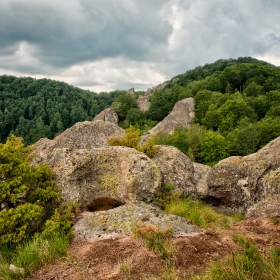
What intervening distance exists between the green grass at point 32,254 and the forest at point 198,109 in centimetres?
4384

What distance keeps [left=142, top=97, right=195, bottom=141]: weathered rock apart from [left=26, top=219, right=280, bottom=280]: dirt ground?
2404 inches

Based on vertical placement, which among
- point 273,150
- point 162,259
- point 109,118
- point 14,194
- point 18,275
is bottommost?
point 18,275

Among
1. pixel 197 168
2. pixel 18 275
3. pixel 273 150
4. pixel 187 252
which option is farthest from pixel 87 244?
pixel 197 168

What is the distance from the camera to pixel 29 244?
19.4ft

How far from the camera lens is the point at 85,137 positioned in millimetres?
16969

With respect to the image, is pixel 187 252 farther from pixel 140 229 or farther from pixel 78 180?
pixel 78 180

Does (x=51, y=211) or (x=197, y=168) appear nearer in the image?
(x=51, y=211)

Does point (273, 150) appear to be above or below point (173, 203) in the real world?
above

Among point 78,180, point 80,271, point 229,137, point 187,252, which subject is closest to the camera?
point 80,271

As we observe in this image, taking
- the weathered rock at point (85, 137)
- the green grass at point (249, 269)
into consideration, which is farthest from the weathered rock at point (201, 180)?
the green grass at point (249, 269)

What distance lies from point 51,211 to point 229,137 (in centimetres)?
5478

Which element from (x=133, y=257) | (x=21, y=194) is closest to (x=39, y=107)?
(x=21, y=194)

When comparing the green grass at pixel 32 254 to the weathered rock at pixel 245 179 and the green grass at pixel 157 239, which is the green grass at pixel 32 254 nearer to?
the green grass at pixel 157 239

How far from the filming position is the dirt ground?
4.64 metres
